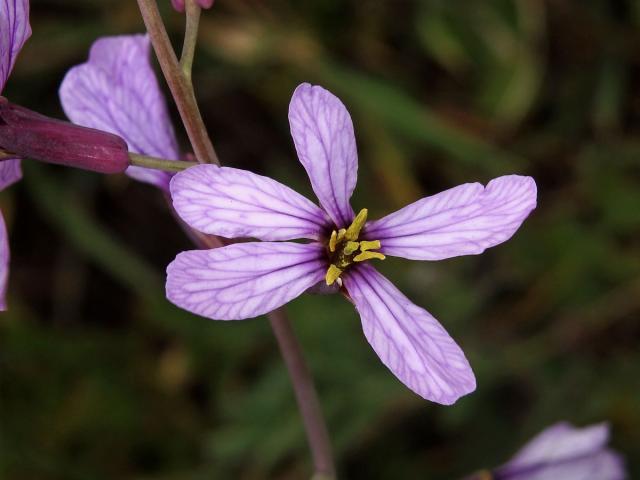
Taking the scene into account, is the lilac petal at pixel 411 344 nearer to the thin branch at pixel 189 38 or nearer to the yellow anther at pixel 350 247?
the yellow anther at pixel 350 247

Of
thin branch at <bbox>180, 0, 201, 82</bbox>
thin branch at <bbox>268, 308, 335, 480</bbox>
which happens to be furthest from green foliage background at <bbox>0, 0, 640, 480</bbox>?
thin branch at <bbox>180, 0, 201, 82</bbox>

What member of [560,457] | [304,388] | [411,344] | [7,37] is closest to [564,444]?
[560,457]

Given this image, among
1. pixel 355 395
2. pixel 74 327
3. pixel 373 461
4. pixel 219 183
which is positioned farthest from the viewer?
pixel 74 327

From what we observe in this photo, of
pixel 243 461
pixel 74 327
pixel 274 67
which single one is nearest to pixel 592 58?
pixel 274 67

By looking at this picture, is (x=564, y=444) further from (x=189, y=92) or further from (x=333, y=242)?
(x=189, y=92)

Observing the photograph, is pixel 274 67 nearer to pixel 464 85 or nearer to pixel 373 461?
pixel 464 85

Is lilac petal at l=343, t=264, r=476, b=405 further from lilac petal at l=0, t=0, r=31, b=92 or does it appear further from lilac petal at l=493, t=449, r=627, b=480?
lilac petal at l=493, t=449, r=627, b=480
